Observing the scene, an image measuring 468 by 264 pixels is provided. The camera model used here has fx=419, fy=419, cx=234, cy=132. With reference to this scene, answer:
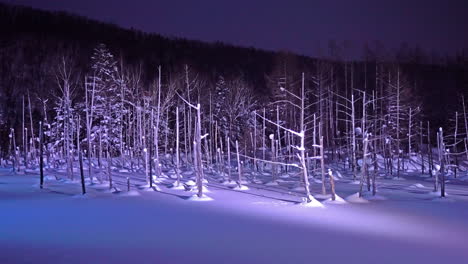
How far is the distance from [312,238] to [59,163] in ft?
104

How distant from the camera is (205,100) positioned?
4056 centimetres

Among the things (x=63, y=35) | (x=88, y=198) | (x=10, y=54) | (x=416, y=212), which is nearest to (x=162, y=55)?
(x=63, y=35)

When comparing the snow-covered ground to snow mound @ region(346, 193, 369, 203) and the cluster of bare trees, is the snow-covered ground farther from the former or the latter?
the cluster of bare trees

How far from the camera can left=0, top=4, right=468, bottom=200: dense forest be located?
90.8ft

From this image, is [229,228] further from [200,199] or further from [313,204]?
[200,199]

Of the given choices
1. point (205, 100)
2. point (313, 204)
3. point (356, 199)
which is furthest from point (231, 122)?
point (313, 204)

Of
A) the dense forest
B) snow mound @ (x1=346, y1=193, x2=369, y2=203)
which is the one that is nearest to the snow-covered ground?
snow mound @ (x1=346, y1=193, x2=369, y2=203)

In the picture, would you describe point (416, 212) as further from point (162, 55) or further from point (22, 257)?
point (162, 55)

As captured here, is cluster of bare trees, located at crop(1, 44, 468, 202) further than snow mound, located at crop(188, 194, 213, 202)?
Yes

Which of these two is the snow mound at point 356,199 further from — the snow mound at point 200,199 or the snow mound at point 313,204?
the snow mound at point 200,199

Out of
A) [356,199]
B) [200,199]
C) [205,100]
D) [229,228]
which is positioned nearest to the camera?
[229,228]

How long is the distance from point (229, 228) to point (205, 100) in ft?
99.8

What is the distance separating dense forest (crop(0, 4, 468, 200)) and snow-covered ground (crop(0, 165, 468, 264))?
7.70 feet

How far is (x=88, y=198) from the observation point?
16688 millimetres
